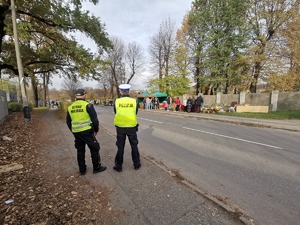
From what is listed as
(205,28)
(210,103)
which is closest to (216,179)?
(210,103)

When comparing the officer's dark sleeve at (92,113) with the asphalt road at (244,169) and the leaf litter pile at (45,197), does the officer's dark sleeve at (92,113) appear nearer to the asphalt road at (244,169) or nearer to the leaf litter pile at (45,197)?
the leaf litter pile at (45,197)

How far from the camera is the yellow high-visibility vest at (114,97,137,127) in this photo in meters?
3.60

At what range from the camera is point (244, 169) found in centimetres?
388

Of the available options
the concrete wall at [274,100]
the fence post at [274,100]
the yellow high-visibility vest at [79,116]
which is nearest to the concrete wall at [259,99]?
the concrete wall at [274,100]

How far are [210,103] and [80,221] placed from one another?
74.7 ft

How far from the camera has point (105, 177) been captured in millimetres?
3475

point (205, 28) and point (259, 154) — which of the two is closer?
point (259, 154)

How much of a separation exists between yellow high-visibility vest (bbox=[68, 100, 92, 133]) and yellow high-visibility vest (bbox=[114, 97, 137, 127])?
0.68 m

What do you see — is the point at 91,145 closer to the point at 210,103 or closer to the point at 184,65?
the point at 210,103

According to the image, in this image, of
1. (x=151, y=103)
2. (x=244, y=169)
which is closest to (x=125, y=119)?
(x=244, y=169)

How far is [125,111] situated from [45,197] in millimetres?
2124

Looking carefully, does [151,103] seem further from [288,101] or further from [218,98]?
[288,101]

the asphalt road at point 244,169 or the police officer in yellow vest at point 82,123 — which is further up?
the police officer in yellow vest at point 82,123

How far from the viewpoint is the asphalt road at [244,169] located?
2568 mm
